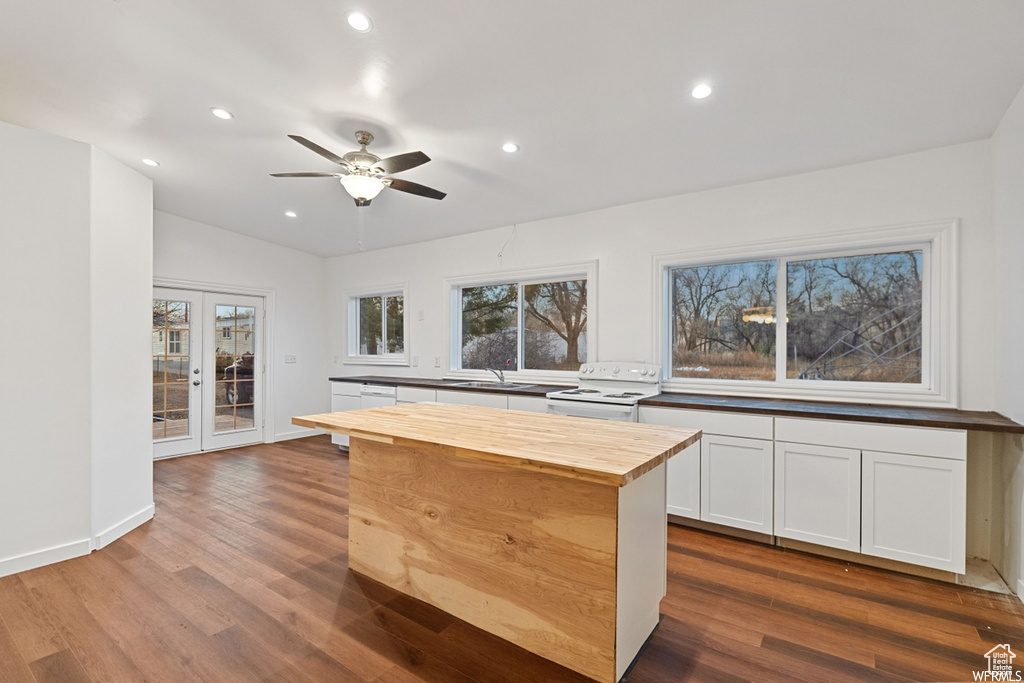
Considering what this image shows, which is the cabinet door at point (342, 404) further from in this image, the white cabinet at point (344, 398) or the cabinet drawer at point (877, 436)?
the cabinet drawer at point (877, 436)

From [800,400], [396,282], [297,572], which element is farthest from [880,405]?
[396,282]

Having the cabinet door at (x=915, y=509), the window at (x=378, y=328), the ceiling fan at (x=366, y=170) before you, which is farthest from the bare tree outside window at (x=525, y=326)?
the cabinet door at (x=915, y=509)

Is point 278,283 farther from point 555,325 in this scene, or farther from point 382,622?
point 382,622

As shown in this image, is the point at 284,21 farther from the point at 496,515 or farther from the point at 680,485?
the point at 680,485

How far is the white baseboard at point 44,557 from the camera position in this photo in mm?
2531

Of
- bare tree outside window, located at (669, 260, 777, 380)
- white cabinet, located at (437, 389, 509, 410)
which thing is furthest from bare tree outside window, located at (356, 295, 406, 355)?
bare tree outside window, located at (669, 260, 777, 380)

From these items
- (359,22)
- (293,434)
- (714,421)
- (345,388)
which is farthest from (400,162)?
(293,434)

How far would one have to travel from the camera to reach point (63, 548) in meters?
2.71

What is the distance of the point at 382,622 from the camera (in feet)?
6.75

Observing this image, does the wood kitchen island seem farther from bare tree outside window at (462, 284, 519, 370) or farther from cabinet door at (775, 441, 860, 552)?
bare tree outside window at (462, 284, 519, 370)

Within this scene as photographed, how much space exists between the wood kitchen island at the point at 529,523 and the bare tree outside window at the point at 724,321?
1.81 metres

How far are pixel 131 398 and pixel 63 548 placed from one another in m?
1.02

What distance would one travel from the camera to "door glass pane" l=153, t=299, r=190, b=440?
4.91m

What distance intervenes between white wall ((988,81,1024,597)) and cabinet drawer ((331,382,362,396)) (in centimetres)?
535
